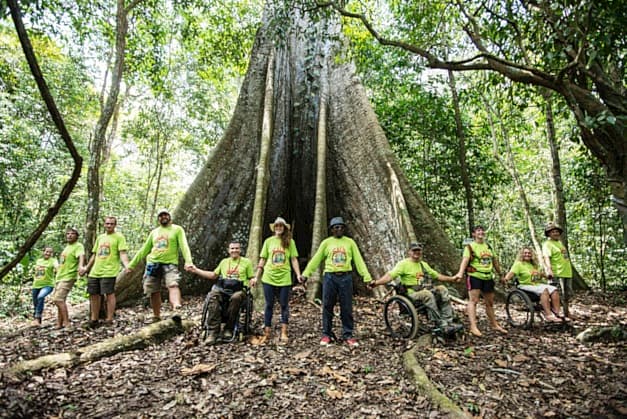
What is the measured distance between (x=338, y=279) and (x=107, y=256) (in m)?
3.34

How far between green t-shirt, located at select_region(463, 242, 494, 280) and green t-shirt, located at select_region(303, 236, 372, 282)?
150 centimetres

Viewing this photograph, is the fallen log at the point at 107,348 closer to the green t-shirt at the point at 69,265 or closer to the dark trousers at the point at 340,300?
the dark trousers at the point at 340,300

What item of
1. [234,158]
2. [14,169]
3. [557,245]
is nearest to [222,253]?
[234,158]

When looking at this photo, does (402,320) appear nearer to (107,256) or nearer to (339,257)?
(339,257)

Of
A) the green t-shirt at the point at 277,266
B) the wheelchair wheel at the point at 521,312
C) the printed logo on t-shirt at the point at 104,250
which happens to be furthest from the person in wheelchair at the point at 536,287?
the printed logo on t-shirt at the point at 104,250

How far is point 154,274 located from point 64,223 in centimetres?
934

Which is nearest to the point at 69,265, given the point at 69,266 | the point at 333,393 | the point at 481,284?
the point at 69,266

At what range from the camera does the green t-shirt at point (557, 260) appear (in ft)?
18.5

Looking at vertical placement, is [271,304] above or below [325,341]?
above

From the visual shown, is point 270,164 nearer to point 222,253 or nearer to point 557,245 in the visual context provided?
point 222,253

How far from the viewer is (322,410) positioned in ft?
9.55

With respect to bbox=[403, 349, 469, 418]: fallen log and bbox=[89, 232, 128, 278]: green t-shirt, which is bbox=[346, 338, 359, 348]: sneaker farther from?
bbox=[89, 232, 128, 278]: green t-shirt

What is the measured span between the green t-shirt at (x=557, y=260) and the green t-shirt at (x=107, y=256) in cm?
618

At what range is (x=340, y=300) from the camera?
4.47 metres
